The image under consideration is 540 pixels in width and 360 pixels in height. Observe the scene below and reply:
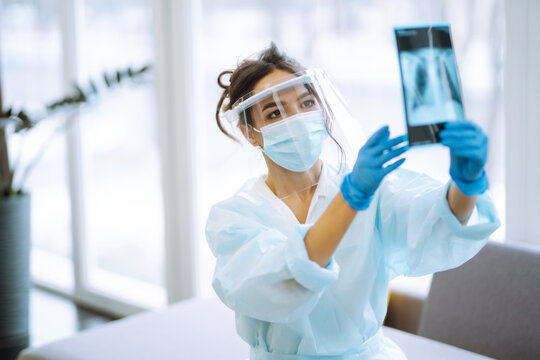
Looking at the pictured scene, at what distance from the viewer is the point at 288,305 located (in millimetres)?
1153

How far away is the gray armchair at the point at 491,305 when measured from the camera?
185 cm

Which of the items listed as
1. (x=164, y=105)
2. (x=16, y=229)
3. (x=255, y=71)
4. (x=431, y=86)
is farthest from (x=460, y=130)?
(x=16, y=229)

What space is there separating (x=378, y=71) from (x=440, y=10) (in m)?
0.35

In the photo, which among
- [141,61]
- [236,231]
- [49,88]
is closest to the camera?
[236,231]

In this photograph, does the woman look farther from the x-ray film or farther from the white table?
the white table

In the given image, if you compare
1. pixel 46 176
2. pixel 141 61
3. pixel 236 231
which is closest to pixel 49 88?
pixel 46 176

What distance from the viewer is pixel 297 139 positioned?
1352mm

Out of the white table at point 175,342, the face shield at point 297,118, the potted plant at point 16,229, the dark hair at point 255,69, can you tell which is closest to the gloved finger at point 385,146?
the face shield at point 297,118

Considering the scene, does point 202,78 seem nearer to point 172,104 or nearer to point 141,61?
point 172,104

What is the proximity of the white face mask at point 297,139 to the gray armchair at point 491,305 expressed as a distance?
916mm

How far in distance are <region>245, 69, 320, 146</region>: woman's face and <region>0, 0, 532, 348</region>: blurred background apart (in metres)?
0.22

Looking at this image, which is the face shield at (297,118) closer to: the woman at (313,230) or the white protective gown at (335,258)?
the woman at (313,230)

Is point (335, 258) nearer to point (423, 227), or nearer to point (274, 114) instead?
point (423, 227)

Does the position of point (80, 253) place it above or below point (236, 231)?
below
